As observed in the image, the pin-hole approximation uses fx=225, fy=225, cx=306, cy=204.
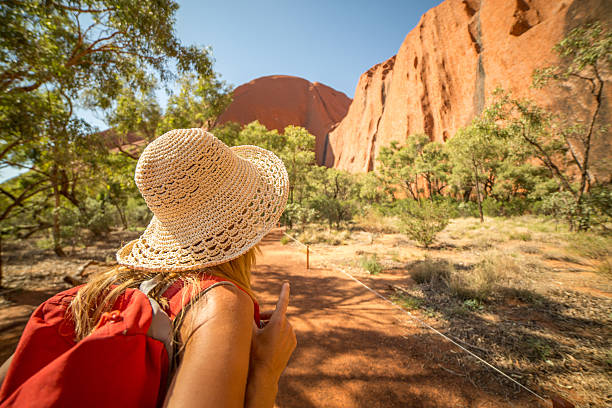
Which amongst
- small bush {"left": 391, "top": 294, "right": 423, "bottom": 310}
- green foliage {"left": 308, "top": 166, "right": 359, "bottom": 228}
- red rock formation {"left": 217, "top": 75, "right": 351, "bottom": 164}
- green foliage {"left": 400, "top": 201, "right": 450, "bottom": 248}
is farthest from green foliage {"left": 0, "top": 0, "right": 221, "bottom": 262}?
red rock formation {"left": 217, "top": 75, "right": 351, "bottom": 164}

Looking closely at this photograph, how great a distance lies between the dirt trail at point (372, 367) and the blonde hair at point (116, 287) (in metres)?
1.95

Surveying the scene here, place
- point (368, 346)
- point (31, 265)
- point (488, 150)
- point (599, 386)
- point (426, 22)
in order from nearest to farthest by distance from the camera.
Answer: point (599, 386), point (368, 346), point (31, 265), point (488, 150), point (426, 22)

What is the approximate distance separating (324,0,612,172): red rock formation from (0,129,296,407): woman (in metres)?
20.3

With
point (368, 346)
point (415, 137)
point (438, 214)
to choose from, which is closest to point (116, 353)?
point (368, 346)

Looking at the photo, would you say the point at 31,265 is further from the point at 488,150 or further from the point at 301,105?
the point at 301,105

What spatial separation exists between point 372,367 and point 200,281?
99.5 inches

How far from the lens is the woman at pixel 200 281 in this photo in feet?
1.90

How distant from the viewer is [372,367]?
246 cm

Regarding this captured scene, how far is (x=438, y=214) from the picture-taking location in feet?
26.0

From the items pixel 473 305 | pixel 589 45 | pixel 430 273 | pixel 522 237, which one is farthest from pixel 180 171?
pixel 589 45

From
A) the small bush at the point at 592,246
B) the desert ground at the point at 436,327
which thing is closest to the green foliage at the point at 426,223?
Result: the desert ground at the point at 436,327

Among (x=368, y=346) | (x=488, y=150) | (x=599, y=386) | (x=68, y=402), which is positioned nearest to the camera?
(x=68, y=402)

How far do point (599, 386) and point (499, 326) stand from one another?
0.96 meters

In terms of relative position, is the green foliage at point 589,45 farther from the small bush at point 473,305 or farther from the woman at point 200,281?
the woman at point 200,281
